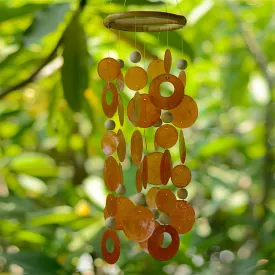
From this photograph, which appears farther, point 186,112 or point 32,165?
point 32,165

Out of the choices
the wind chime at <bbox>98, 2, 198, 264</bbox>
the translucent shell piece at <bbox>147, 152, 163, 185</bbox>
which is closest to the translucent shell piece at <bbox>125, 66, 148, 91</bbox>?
the wind chime at <bbox>98, 2, 198, 264</bbox>

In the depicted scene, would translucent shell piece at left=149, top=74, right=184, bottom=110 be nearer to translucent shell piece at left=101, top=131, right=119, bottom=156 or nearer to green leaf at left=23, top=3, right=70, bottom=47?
translucent shell piece at left=101, top=131, right=119, bottom=156

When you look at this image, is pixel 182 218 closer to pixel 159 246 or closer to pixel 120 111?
pixel 159 246

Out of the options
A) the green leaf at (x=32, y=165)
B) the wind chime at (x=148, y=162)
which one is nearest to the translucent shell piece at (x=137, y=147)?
the wind chime at (x=148, y=162)

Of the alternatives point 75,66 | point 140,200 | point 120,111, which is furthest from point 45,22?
point 140,200

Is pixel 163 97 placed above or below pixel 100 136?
above
